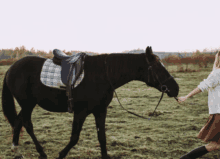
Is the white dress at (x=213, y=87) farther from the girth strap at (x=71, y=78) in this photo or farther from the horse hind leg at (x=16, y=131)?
the horse hind leg at (x=16, y=131)

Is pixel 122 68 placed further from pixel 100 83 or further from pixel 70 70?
pixel 70 70

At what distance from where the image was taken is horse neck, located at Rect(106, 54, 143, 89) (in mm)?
3314

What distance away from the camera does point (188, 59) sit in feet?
92.0

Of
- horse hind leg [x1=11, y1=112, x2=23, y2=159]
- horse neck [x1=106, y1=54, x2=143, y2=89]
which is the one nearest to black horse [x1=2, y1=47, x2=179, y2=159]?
horse neck [x1=106, y1=54, x2=143, y2=89]

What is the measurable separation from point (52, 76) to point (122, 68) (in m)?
1.28

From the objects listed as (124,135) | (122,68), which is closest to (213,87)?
(122,68)

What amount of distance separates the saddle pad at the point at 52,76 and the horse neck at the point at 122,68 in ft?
1.69

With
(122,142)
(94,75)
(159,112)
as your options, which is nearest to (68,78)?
(94,75)

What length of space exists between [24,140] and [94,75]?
267 centimetres

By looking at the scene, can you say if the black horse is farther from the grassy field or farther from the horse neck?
the grassy field

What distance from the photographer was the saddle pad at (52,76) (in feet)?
11.2

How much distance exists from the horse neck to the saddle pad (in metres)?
0.51

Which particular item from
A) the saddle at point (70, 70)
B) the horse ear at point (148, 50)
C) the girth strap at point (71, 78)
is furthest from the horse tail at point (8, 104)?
the horse ear at point (148, 50)

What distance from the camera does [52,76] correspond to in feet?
11.5
